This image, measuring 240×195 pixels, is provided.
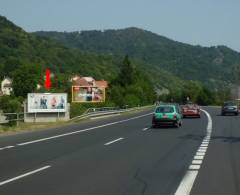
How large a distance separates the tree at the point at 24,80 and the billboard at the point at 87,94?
69.8 m

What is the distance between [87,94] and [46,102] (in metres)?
21.8

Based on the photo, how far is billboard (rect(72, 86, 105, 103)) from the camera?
226 ft

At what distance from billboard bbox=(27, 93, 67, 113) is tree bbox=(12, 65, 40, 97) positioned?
92440 millimetres

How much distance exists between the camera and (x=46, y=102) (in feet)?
155

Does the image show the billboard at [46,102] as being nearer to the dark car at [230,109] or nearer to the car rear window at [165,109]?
the car rear window at [165,109]

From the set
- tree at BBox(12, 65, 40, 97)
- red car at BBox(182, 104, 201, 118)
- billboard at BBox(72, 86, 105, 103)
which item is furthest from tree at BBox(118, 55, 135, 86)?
red car at BBox(182, 104, 201, 118)

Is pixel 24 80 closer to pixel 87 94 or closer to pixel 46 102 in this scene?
pixel 87 94

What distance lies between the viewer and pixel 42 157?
16.8 meters

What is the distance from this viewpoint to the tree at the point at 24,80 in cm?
13875

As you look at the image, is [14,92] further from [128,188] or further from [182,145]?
[128,188]

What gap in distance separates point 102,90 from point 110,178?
59.2 metres

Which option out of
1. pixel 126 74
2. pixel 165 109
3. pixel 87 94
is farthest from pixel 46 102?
pixel 126 74

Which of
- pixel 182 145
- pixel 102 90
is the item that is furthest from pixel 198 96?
pixel 182 145

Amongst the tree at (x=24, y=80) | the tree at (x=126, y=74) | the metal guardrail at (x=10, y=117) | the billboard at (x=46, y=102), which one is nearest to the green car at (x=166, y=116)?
the metal guardrail at (x=10, y=117)
